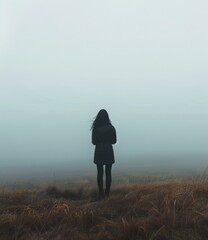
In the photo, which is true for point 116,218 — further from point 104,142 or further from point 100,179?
point 104,142

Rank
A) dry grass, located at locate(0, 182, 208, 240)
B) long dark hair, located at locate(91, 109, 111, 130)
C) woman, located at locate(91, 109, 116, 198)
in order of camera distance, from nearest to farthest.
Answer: dry grass, located at locate(0, 182, 208, 240), woman, located at locate(91, 109, 116, 198), long dark hair, located at locate(91, 109, 111, 130)

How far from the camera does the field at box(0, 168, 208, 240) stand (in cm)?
723

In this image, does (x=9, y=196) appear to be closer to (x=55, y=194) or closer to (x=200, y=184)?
(x=55, y=194)

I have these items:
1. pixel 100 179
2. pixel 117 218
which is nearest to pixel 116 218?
pixel 117 218

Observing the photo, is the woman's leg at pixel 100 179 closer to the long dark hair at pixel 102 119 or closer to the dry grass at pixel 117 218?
the long dark hair at pixel 102 119

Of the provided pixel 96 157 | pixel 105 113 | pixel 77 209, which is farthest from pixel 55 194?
pixel 77 209

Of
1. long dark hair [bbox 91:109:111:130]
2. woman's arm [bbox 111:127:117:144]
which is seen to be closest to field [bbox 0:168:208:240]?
woman's arm [bbox 111:127:117:144]

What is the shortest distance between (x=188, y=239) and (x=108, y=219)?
1.61 metres

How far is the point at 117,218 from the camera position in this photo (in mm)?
8164

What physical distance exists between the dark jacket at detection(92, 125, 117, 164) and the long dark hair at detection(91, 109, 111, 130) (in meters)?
0.12

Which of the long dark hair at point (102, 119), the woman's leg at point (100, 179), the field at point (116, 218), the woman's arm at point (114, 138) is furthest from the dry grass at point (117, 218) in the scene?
the long dark hair at point (102, 119)

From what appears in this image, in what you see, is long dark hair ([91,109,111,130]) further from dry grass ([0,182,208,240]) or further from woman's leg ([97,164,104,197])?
dry grass ([0,182,208,240])

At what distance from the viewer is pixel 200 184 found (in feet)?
34.2

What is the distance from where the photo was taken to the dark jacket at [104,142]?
438 inches
